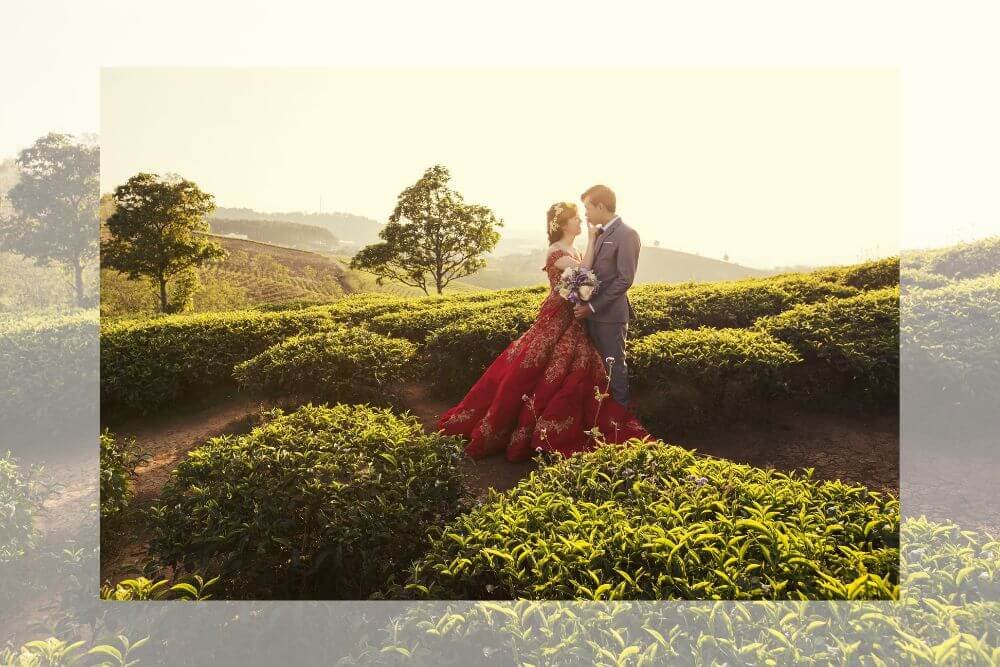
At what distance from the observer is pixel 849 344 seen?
6336 millimetres

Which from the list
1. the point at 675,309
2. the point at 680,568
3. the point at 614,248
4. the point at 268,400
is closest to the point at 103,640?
the point at 680,568

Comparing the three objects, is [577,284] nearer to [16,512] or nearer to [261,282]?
[16,512]

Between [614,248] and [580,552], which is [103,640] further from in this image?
[614,248]

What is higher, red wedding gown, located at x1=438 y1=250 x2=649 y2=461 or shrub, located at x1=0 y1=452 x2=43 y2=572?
red wedding gown, located at x1=438 y1=250 x2=649 y2=461

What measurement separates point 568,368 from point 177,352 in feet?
16.7

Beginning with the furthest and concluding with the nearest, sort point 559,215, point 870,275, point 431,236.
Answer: point 431,236 → point 870,275 → point 559,215

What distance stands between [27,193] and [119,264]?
1144 centimetres

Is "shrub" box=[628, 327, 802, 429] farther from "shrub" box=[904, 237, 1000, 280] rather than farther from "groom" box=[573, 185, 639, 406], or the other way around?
"shrub" box=[904, 237, 1000, 280]

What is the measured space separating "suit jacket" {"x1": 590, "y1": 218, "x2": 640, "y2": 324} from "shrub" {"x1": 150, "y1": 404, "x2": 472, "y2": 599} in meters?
2.04

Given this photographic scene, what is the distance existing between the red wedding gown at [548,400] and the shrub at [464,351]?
5.04ft

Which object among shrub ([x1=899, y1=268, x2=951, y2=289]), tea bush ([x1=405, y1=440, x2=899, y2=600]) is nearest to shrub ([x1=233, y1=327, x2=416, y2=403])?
tea bush ([x1=405, y1=440, x2=899, y2=600])

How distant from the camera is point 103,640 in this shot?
98.0 inches

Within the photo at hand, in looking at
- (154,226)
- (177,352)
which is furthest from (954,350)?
(154,226)

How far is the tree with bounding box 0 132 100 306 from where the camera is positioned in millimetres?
22375
